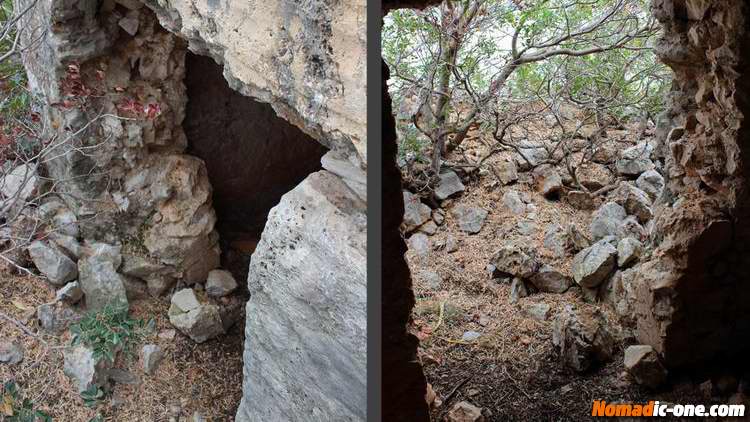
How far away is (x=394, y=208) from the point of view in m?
1.50

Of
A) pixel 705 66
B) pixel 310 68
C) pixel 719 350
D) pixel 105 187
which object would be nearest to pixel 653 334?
pixel 719 350

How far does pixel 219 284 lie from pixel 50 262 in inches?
24.3

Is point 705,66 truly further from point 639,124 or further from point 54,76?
point 54,76

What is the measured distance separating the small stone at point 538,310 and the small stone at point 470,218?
415mm

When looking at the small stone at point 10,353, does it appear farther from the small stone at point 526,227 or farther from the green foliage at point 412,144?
the small stone at point 526,227

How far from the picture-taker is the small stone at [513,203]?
8.06ft

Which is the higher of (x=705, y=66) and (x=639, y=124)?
(x=705, y=66)

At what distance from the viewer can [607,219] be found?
7.32 ft

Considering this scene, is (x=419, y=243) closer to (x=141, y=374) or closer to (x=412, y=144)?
(x=412, y=144)

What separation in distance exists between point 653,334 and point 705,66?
632 mm

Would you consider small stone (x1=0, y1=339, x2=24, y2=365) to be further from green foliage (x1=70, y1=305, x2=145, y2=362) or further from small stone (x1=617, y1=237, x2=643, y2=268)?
small stone (x1=617, y1=237, x2=643, y2=268)

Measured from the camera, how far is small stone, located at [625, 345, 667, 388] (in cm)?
149

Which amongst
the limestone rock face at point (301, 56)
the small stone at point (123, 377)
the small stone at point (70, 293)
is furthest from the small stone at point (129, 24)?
the small stone at point (123, 377)

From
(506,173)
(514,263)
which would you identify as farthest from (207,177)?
(514,263)
